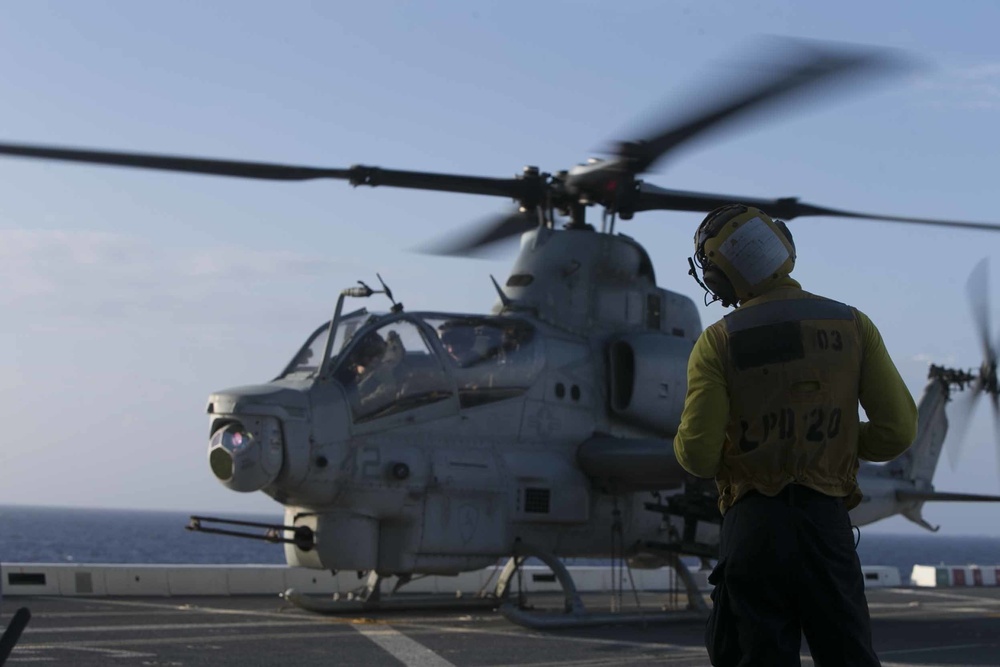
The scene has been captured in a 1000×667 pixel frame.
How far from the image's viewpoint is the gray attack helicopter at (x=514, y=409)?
11406mm

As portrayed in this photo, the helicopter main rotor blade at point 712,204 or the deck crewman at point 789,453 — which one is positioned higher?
the helicopter main rotor blade at point 712,204

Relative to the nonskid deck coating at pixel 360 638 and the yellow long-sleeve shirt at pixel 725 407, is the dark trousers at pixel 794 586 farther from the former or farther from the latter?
the nonskid deck coating at pixel 360 638

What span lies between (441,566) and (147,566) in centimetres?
494

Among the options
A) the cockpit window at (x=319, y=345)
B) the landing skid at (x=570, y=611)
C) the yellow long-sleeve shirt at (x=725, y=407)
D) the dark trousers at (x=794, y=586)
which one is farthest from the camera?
the cockpit window at (x=319, y=345)

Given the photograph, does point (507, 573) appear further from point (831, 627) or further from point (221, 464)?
point (831, 627)

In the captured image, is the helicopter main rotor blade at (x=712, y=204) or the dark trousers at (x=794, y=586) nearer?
the dark trousers at (x=794, y=586)

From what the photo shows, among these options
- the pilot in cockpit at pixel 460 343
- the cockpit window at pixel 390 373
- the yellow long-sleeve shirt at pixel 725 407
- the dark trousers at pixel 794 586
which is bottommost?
the dark trousers at pixel 794 586

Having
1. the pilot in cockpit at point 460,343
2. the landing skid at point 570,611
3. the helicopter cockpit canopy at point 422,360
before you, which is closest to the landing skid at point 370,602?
the landing skid at point 570,611

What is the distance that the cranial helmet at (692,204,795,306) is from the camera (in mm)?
3803

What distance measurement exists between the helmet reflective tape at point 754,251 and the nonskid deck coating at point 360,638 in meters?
5.74

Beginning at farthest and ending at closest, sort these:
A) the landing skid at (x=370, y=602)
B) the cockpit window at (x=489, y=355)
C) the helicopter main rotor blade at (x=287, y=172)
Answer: the cockpit window at (x=489, y=355) → the landing skid at (x=370, y=602) → the helicopter main rotor blade at (x=287, y=172)

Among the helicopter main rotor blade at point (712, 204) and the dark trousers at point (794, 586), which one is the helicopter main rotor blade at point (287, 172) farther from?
the dark trousers at point (794, 586)

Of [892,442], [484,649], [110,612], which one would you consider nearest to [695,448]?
→ [892,442]

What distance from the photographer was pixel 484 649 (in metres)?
9.96
